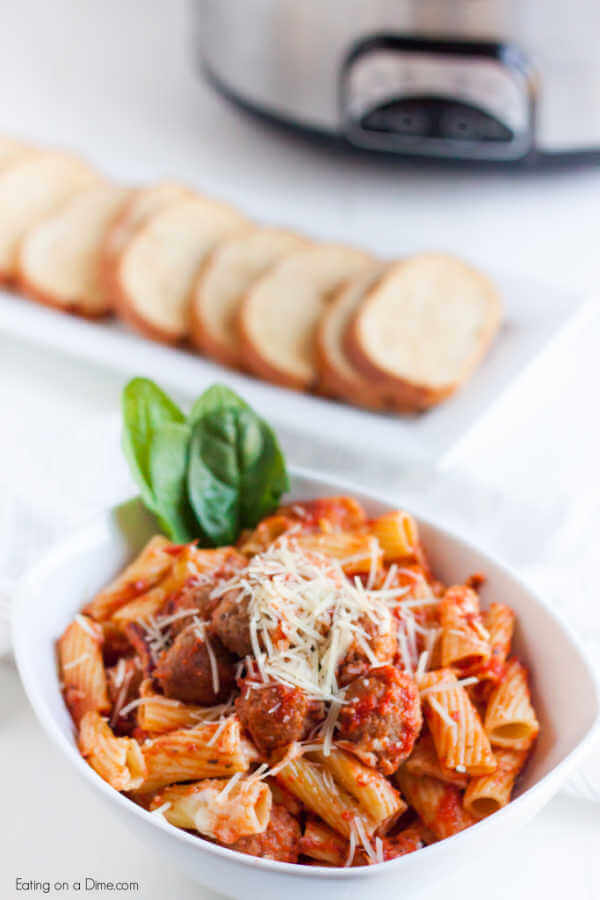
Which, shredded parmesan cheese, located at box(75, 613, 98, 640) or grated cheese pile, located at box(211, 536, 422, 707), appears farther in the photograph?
shredded parmesan cheese, located at box(75, 613, 98, 640)

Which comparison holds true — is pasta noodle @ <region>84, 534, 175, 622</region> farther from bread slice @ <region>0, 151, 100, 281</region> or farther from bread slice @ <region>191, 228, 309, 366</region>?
bread slice @ <region>0, 151, 100, 281</region>

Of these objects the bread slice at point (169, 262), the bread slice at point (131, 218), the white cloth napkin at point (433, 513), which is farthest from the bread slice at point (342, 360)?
the bread slice at point (131, 218)

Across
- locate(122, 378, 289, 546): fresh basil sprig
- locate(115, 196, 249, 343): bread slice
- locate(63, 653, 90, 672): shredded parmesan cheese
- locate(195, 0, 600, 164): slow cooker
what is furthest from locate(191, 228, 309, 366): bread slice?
locate(63, 653, 90, 672): shredded parmesan cheese

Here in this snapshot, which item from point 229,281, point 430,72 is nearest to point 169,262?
point 229,281

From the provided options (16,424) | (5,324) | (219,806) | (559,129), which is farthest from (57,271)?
(219,806)

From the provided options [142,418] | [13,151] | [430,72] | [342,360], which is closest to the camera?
[142,418]

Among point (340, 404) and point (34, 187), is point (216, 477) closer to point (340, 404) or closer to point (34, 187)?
point (340, 404)

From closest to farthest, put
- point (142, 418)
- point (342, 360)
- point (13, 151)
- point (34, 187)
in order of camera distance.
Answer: point (142, 418)
point (342, 360)
point (34, 187)
point (13, 151)
